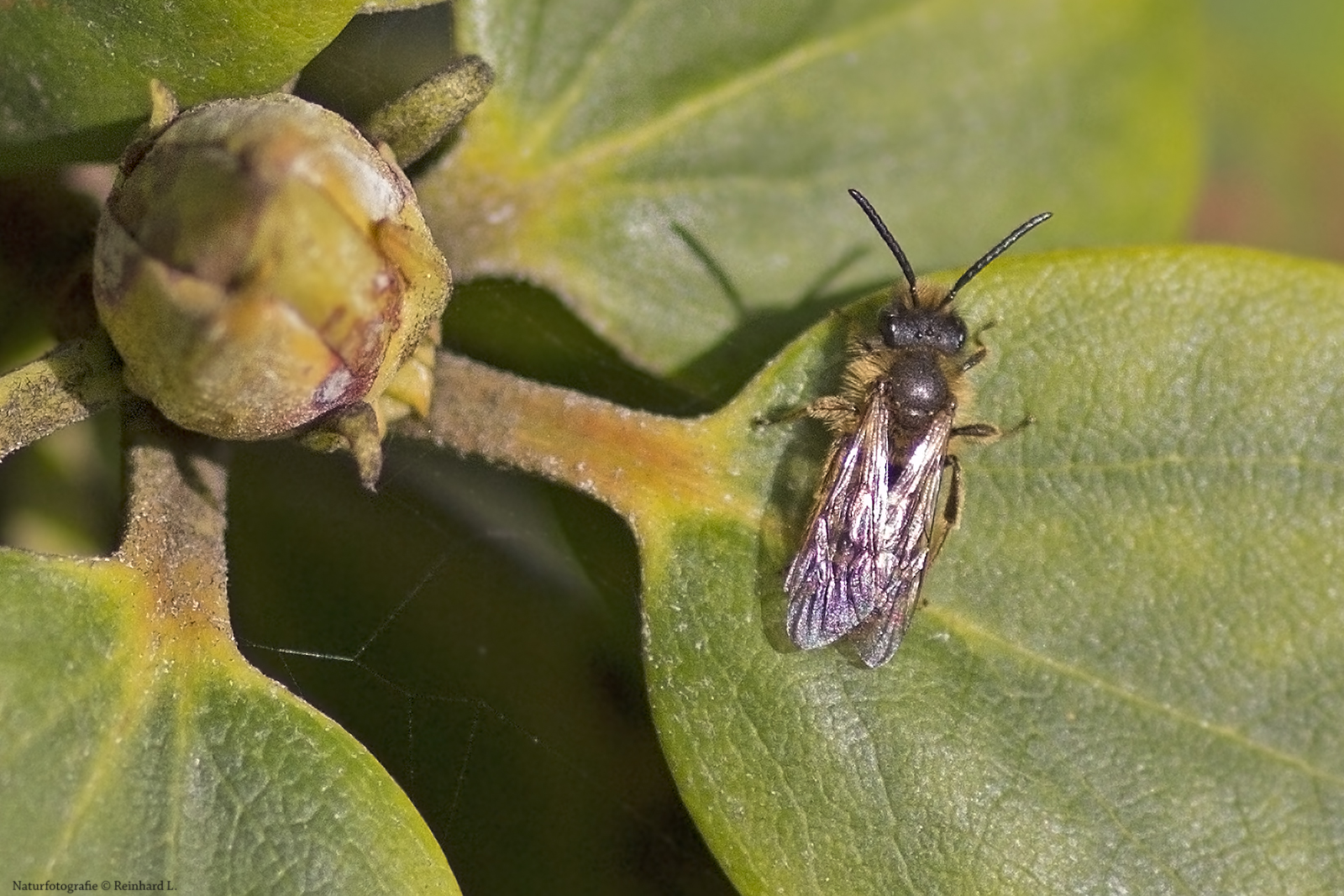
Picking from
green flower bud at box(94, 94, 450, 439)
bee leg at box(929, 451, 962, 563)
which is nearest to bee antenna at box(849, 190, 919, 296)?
bee leg at box(929, 451, 962, 563)

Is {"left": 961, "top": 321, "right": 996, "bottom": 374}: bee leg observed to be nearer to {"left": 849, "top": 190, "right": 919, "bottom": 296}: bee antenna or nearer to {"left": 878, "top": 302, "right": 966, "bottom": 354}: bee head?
{"left": 878, "top": 302, "right": 966, "bottom": 354}: bee head

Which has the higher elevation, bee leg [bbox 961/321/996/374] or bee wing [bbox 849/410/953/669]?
bee leg [bbox 961/321/996/374]

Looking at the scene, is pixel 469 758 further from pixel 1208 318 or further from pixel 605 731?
pixel 1208 318

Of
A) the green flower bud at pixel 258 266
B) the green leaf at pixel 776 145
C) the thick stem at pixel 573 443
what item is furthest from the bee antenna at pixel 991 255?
the green flower bud at pixel 258 266

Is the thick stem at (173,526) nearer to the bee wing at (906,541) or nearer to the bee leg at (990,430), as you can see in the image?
the bee wing at (906,541)

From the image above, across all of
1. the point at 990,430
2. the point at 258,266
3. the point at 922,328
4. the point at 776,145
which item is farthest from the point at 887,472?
the point at 258,266

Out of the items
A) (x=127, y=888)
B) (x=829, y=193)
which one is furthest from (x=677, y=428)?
(x=127, y=888)
